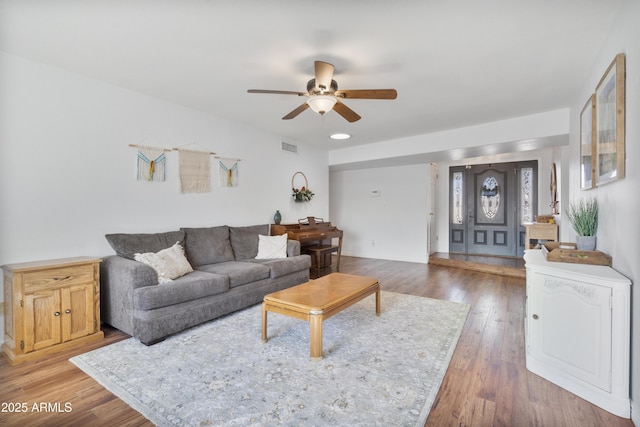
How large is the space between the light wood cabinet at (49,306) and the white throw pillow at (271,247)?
6.18 ft

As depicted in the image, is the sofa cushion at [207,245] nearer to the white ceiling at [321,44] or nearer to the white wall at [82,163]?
the white wall at [82,163]

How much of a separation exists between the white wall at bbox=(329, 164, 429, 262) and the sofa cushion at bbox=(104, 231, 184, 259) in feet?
15.2

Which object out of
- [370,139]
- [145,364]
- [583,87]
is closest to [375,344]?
[145,364]

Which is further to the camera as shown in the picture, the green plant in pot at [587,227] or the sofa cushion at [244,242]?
the sofa cushion at [244,242]

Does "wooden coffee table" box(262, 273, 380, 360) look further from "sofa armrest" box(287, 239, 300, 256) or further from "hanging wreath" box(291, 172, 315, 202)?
"hanging wreath" box(291, 172, 315, 202)

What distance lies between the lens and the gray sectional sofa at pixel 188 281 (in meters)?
2.51

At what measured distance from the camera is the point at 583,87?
3.02m

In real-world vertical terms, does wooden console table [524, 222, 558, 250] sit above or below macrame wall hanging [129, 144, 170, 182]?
below

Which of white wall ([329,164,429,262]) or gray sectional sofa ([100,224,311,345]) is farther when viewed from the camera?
white wall ([329,164,429,262])

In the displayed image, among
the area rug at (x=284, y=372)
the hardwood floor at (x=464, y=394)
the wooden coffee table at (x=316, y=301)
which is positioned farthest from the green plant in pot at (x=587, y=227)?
the wooden coffee table at (x=316, y=301)

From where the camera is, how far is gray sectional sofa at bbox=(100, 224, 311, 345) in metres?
2.51

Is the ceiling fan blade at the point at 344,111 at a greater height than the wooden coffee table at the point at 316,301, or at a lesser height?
greater

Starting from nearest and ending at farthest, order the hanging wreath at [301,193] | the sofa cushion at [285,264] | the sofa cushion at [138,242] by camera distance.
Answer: the sofa cushion at [138,242]
the sofa cushion at [285,264]
the hanging wreath at [301,193]

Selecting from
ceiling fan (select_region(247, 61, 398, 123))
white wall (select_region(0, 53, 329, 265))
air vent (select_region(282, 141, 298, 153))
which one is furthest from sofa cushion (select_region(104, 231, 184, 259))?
air vent (select_region(282, 141, 298, 153))
